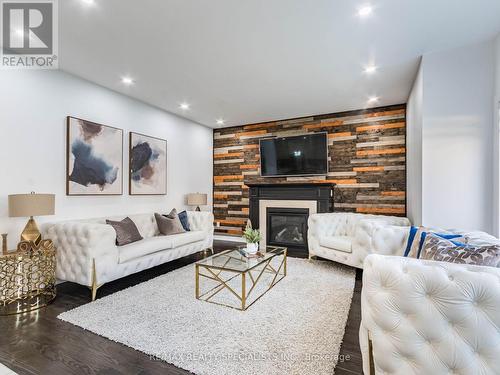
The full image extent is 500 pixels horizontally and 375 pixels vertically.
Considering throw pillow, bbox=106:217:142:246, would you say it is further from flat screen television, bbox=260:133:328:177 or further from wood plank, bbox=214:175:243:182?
flat screen television, bbox=260:133:328:177

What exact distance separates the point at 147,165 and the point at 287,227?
9.44 ft

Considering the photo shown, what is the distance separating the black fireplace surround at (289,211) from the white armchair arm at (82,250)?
3.04m

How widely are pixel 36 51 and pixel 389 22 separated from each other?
3727mm

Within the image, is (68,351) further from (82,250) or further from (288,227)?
(288,227)

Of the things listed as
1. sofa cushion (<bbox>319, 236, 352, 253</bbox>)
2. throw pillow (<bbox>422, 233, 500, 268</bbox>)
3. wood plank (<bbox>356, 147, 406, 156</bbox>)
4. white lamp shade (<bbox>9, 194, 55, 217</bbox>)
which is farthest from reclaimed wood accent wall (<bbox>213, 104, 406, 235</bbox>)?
white lamp shade (<bbox>9, 194, 55, 217</bbox>)

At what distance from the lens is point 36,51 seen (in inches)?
119

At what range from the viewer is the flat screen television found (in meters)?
5.30

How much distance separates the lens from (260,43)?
282 centimetres

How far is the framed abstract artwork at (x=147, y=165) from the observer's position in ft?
14.7

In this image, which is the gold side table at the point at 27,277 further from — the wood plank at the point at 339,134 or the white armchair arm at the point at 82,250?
the wood plank at the point at 339,134

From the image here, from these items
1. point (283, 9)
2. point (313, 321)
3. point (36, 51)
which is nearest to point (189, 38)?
point (283, 9)

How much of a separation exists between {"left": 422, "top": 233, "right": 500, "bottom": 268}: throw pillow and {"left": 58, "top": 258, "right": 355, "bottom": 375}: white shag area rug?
978 millimetres

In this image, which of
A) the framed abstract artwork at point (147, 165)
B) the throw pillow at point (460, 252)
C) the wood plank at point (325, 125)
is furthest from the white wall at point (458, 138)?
the framed abstract artwork at point (147, 165)

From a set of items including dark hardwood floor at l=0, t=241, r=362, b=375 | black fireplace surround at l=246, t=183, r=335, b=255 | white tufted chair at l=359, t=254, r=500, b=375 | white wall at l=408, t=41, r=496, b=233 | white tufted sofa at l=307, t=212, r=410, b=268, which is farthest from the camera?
black fireplace surround at l=246, t=183, r=335, b=255
